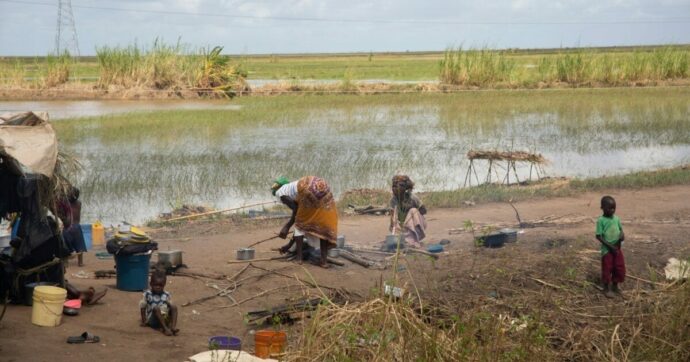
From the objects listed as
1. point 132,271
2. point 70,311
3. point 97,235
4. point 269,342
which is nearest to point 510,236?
point 132,271

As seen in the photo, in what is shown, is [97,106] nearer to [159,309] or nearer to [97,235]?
[97,235]

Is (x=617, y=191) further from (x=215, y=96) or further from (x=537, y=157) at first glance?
(x=215, y=96)

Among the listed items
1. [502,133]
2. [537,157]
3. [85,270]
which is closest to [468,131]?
[502,133]

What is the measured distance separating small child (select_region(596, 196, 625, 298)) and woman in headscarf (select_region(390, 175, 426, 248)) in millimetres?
2501

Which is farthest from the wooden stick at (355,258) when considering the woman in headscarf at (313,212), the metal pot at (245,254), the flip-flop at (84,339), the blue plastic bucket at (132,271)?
the flip-flop at (84,339)

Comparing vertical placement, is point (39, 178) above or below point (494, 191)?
above

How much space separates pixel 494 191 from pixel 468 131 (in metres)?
9.79

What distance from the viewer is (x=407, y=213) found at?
10.9 m

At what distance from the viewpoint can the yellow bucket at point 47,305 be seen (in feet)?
25.2

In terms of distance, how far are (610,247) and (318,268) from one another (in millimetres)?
3100

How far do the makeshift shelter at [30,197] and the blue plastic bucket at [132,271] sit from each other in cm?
63

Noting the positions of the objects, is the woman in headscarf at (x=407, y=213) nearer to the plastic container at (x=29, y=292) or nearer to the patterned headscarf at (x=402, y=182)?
the patterned headscarf at (x=402, y=182)

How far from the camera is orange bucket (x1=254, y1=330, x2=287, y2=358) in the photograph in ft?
23.1

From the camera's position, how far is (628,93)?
35.3 m
